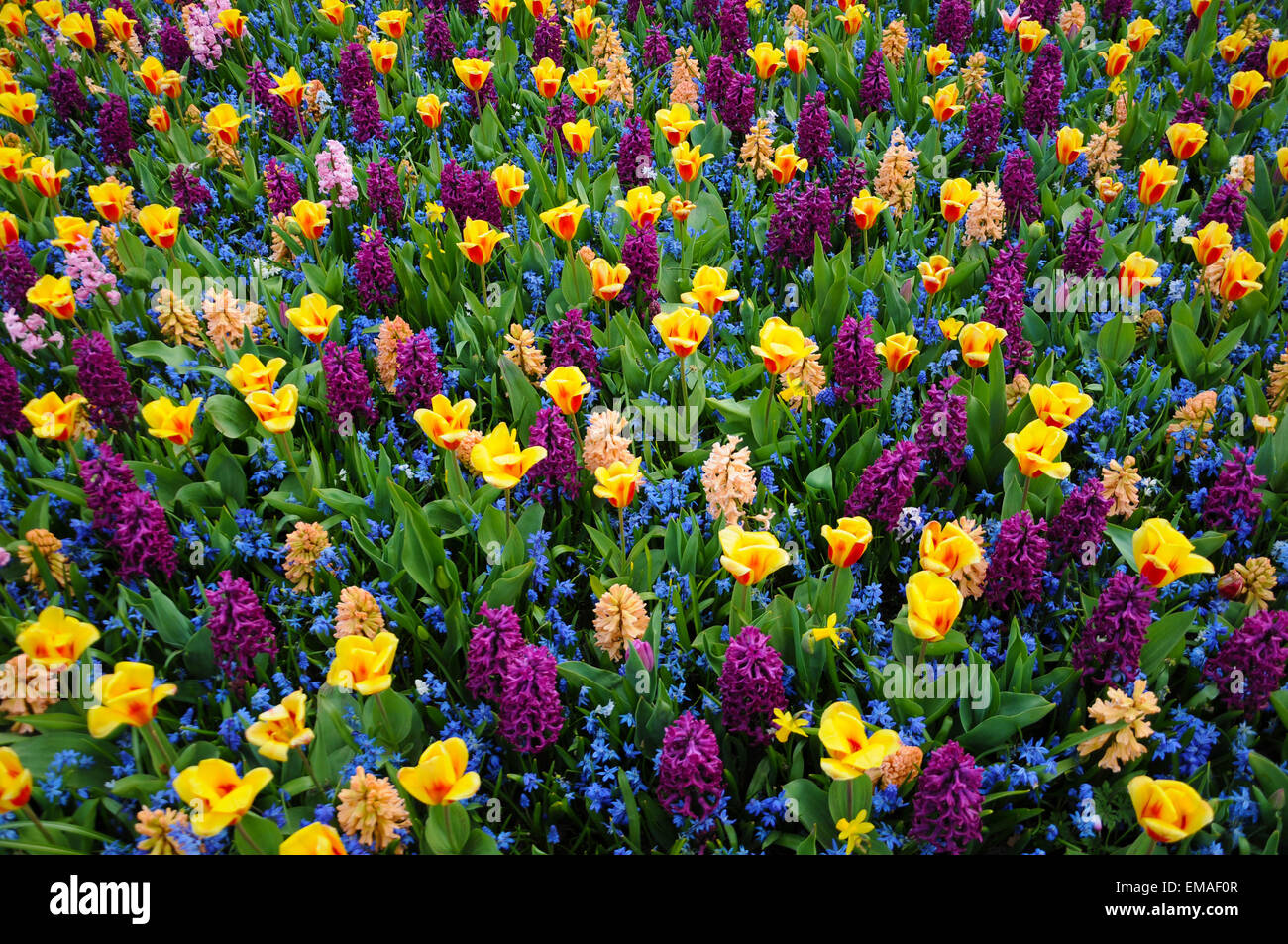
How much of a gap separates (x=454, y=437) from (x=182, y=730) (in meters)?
1.06

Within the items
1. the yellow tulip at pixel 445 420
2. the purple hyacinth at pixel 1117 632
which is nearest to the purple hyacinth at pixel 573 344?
the yellow tulip at pixel 445 420

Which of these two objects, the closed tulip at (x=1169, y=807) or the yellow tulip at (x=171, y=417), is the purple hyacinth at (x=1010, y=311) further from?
the yellow tulip at (x=171, y=417)

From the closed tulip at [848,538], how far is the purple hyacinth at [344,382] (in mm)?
1673

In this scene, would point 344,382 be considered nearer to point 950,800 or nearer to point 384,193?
point 384,193

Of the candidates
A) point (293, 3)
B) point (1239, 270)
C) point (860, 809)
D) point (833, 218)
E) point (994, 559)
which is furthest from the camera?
point (293, 3)

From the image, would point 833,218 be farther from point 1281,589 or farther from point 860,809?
point 860,809

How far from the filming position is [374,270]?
12.1 feet

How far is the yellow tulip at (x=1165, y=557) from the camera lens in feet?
7.33

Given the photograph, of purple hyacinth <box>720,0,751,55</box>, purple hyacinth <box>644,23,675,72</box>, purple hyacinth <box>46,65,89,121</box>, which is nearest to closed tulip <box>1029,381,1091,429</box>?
purple hyacinth <box>720,0,751,55</box>

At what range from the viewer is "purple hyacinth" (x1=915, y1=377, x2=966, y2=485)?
2.90 meters

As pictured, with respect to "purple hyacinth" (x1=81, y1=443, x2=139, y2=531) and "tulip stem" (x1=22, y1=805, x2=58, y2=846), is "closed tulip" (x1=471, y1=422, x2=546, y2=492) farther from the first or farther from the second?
"tulip stem" (x1=22, y1=805, x2=58, y2=846)

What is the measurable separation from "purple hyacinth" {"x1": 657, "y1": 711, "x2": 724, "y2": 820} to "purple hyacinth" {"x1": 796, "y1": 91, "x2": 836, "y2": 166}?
312cm

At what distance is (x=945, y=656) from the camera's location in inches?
103

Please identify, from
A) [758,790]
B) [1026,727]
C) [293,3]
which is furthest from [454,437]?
[293,3]
